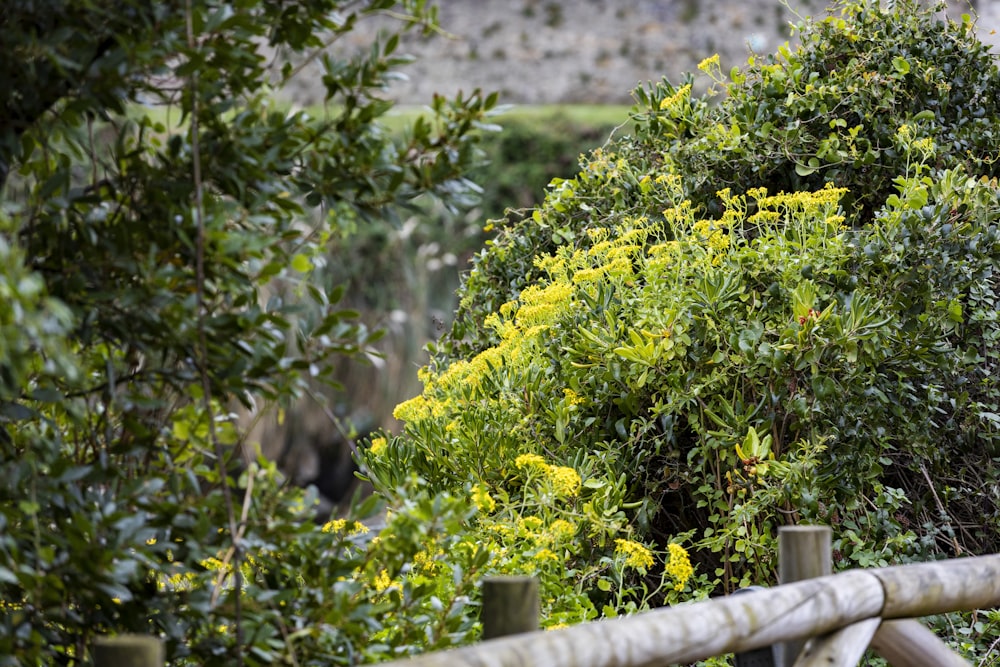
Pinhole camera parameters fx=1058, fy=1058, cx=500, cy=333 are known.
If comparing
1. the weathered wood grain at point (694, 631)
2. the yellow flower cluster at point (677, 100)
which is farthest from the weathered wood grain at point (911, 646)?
the yellow flower cluster at point (677, 100)

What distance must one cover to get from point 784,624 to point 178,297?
3.84 ft

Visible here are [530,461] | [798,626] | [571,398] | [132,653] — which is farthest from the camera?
[571,398]

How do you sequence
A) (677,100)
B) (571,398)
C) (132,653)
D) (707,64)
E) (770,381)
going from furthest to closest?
(677,100) → (707,64) → (571,398) → (770,381) → (132,653)

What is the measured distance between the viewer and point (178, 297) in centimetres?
161

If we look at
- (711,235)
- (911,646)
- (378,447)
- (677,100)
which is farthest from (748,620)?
(677,100)

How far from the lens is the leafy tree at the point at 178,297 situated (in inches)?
61.4

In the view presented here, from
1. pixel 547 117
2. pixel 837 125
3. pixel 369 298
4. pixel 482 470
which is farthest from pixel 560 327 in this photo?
pixel 547 117

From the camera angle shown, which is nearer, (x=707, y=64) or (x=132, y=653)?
(x=132, y=653)

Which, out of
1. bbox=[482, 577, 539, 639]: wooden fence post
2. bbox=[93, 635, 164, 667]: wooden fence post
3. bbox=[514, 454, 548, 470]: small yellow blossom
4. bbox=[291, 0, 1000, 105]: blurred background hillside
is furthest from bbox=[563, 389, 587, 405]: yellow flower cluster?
bbox=[291, 0, 1000, 105]: blurred background hillside

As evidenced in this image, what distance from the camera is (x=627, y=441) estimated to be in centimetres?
311

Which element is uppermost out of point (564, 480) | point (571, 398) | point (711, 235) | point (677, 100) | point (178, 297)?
point (677, 100)

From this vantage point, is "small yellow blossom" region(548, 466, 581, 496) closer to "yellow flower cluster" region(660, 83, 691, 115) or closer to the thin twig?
the thin twig

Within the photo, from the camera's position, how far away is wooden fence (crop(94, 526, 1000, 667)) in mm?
1471

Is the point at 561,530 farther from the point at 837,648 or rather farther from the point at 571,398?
the point at 837,648
